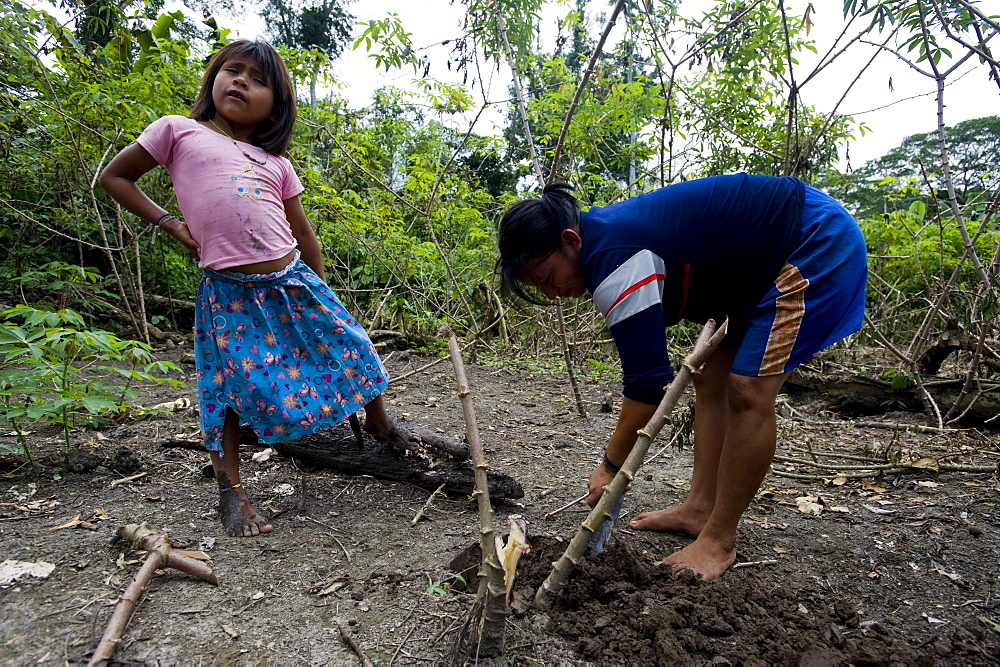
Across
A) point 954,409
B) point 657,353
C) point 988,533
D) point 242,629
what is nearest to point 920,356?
point 954,409

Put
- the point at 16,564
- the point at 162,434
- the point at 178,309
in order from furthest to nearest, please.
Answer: the point at 178,309 < the point at 162,434 < the point at 16,564

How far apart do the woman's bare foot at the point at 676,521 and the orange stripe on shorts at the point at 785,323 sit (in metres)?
0.72

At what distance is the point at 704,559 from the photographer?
5.94 feet

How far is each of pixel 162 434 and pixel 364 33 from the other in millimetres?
2305

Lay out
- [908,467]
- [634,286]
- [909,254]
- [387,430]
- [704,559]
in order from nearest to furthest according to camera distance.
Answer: [634,286] < [704,559] < [387,430] < [908,467] < [909,254]

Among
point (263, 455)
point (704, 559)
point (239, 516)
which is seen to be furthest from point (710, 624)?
point (263, 455)

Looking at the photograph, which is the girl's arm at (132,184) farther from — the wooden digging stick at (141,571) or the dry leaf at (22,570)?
the dry leaf at (22,570)

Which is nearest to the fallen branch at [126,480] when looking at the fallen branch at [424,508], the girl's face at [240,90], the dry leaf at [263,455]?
the dry leaf at [263,455]

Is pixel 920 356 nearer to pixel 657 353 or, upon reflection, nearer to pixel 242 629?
pixel 657 353

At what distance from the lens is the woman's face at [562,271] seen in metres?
1.68

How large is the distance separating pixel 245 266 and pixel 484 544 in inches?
50.1

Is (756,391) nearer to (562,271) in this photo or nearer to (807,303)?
(807,303)

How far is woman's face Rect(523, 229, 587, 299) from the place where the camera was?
168 cm

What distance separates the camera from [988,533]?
205 centimetres
